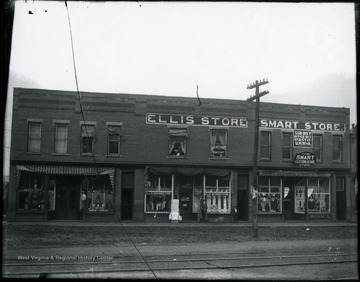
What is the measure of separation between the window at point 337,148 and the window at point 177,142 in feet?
34.2

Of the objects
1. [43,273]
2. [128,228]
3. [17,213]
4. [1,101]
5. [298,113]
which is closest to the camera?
[1,101]

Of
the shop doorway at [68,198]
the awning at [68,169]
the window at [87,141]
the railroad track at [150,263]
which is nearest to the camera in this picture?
the railroad track at [150,263]

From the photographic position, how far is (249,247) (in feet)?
46.9

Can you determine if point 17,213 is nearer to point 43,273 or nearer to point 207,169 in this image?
point 207,169

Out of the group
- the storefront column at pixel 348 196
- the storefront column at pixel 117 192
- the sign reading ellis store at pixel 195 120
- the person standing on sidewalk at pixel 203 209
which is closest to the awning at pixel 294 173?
the storefront column at pixel 348 196

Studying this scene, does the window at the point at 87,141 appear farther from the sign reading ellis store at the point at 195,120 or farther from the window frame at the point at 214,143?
the window frame at the point at 214,143

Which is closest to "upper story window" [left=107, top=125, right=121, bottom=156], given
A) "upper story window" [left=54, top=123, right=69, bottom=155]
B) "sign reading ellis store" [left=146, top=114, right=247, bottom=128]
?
"sign reading ellis store" [left=146, top=114, right=247, bottom=128]

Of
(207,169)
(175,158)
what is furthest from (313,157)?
(175,158)

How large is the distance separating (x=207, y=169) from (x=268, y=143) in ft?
15.1

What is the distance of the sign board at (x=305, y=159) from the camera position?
2688cm

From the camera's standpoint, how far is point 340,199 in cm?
2847

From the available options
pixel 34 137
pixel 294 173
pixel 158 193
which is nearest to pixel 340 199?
pixel 294 173

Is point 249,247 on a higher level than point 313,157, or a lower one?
lower

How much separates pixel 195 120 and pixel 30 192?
1099 cm
